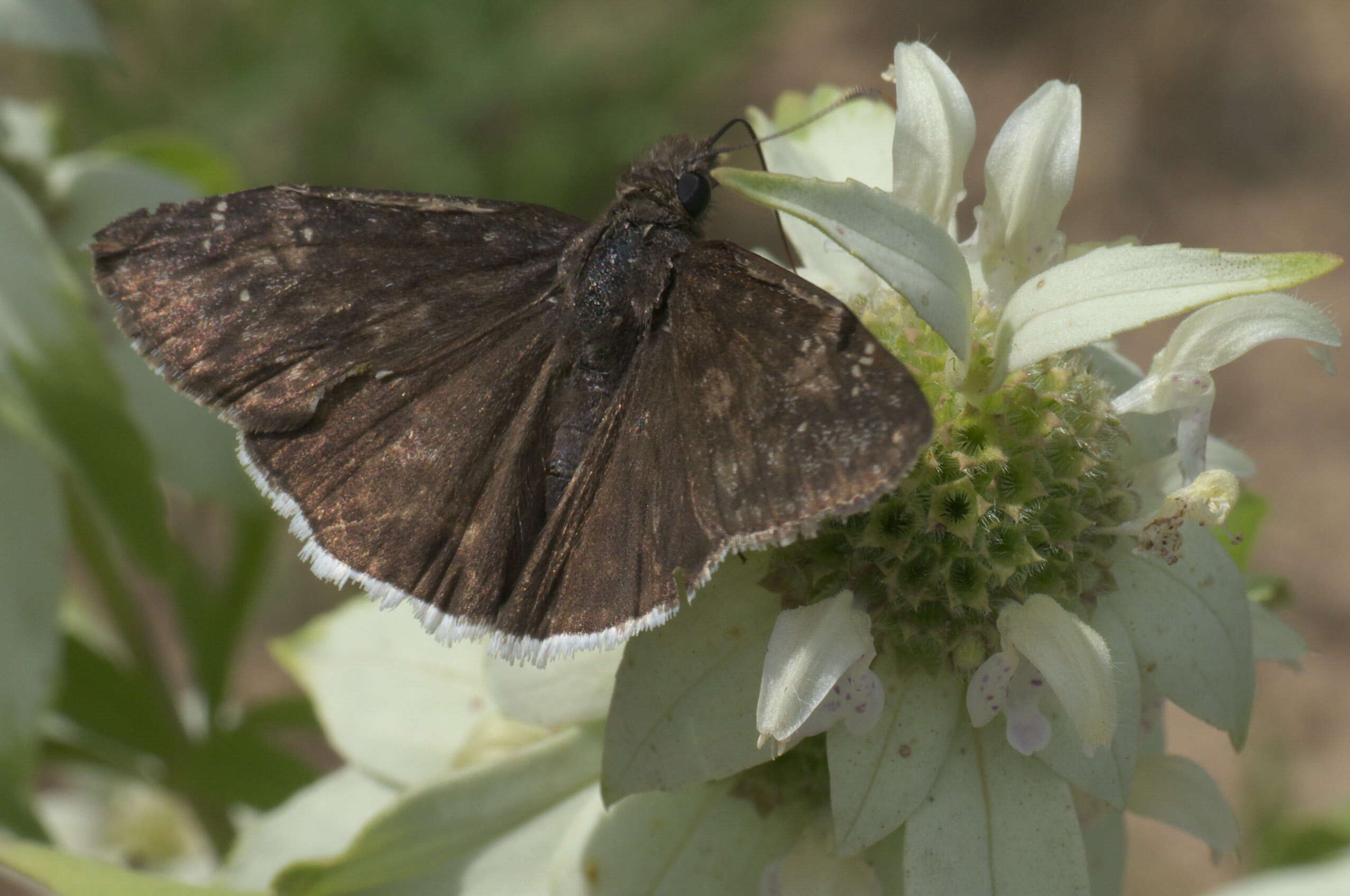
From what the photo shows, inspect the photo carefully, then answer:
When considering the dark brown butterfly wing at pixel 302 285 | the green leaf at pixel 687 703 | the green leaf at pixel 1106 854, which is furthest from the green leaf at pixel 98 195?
the green leaf at pixel 1106 854

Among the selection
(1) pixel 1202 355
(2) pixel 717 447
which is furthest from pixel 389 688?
(1) pixel 1202 355

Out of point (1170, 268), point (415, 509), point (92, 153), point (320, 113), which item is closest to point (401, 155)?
point (320, 113)

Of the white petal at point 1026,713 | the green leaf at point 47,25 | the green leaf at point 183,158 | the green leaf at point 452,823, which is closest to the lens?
the white petal at point 1026,713

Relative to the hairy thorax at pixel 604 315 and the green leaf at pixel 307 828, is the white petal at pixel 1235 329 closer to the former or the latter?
the hairy thorax at pixel 604 315

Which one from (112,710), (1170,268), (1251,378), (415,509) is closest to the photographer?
(1170,268)

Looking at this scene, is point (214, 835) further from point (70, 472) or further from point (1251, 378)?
point (1251, 378)

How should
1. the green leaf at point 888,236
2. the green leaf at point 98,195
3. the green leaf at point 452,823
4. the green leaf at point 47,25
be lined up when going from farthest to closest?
the green leaf at point 98,195, the green leaf at point 47,25, the green leaf at point 452,823, the green leaf at point 888,236
